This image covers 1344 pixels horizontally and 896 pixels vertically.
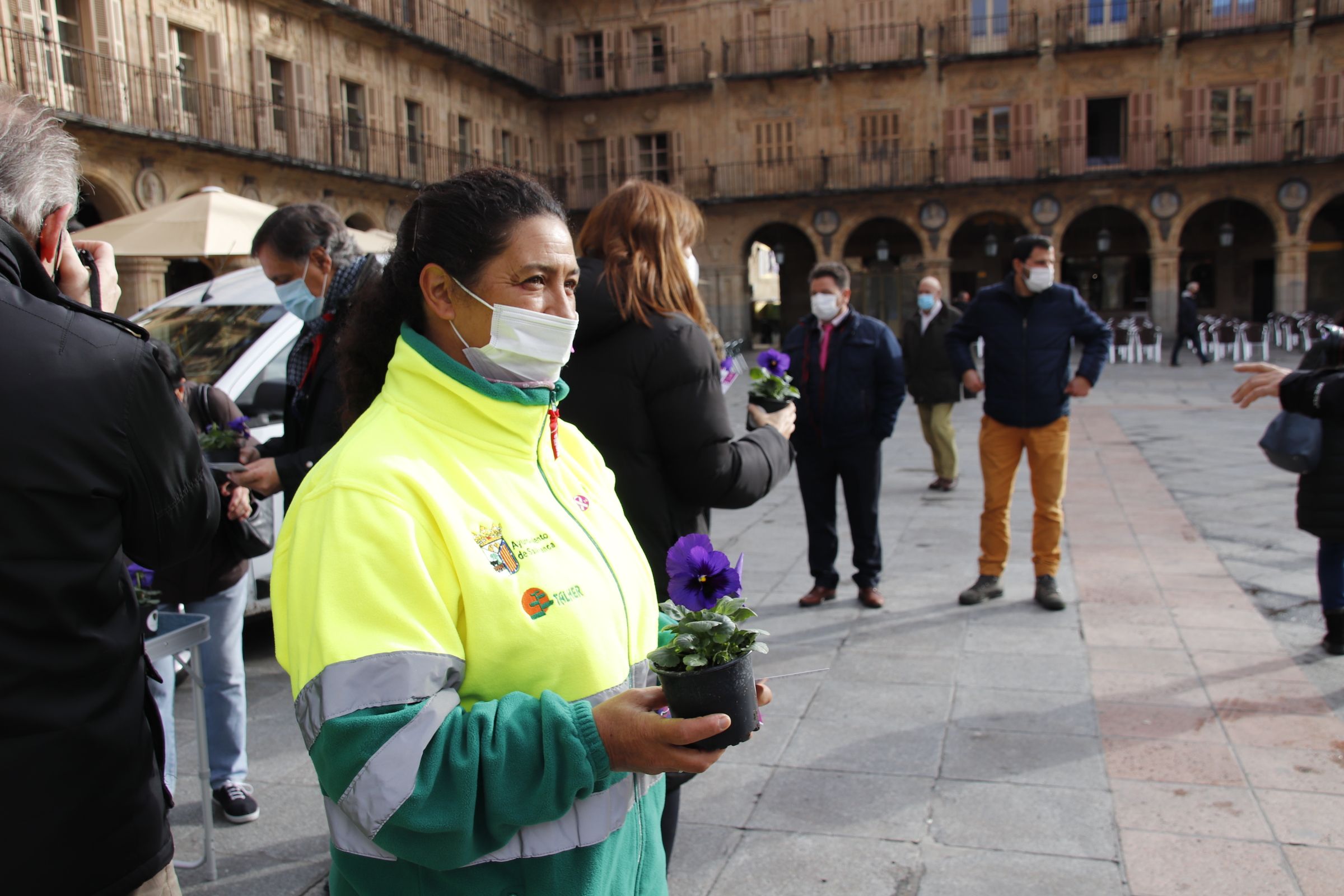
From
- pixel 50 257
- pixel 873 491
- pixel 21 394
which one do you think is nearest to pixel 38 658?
pixel 21 394

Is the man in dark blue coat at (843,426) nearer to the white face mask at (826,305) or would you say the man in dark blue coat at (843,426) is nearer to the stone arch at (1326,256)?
the white face mask at (826,305)

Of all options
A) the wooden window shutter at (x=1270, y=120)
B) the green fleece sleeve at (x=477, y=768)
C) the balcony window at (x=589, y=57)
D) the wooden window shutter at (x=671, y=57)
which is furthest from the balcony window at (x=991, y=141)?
the green fleece sleeve at (x=477, y=768)

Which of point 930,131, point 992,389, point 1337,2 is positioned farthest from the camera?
point 930,131

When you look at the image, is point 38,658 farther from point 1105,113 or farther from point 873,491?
point 1105,113

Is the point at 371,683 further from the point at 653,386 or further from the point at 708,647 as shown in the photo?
the point at 653,386

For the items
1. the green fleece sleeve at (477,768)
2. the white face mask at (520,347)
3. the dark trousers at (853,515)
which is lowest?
the dark trousers at (853,515)

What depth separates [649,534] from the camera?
276 centimetres

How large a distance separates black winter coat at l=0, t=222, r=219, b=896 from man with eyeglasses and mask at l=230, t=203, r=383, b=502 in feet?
4.05

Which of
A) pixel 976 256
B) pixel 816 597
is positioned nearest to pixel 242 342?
pixel 816 597

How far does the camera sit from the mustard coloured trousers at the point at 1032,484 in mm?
5570

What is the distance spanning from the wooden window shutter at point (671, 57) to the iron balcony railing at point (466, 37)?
3.34m

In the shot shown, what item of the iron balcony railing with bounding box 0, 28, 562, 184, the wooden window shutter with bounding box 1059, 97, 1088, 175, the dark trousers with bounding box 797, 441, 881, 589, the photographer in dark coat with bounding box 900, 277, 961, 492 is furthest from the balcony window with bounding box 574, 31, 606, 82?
the dark trousers with bounding box 797, 441, 881, 589

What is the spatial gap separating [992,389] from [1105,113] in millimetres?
28476

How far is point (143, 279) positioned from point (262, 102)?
5087 millimetres
